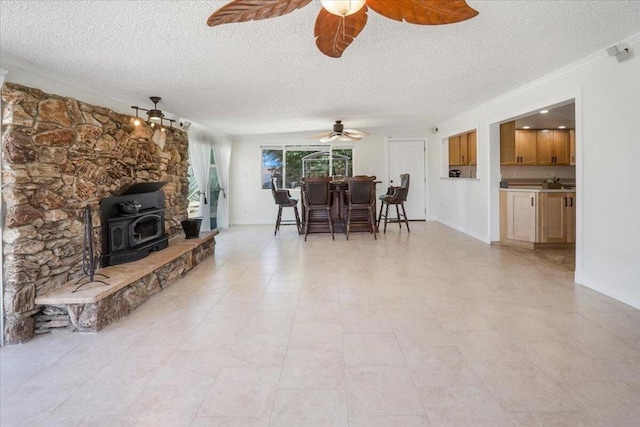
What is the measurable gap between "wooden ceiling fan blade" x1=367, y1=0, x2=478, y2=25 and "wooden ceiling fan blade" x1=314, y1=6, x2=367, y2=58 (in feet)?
0.35

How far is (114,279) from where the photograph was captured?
2926 millimetres

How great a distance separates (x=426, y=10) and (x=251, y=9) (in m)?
0.77

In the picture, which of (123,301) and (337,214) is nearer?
(123,301)

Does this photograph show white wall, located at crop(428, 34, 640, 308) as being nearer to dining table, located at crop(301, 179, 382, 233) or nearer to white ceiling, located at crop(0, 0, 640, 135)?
white ceiling, located at crop(0, 0, 640, 135)

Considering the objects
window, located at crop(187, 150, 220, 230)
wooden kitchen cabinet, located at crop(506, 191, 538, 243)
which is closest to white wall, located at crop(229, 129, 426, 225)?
window, located at crop(187, 150, 220, 230)

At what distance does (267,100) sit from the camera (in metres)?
4.65

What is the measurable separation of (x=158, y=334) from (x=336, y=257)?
2686 mm

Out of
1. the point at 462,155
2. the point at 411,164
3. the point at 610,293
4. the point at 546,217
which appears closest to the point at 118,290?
the point at 610,293

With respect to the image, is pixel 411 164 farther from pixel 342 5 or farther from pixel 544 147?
pixel 342 5

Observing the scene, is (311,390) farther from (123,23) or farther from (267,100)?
(267,100)

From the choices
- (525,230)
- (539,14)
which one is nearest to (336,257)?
(525,230)

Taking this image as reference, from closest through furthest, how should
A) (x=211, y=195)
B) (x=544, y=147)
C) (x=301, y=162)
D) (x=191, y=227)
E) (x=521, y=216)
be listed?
(x=191, y=227), (x=521, y=216), (x=544, y=147), (x=211, y=195), (x=301, y=162)

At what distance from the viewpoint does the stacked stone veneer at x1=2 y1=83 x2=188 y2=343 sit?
2605mm

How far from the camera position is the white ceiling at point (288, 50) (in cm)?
223
